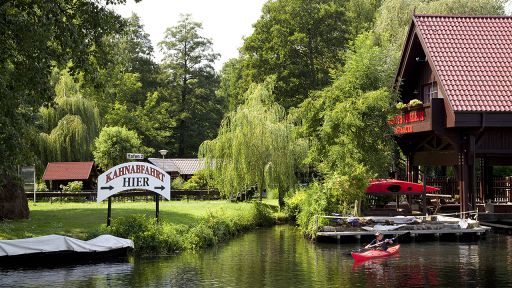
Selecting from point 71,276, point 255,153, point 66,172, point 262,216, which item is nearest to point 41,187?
point 66,172

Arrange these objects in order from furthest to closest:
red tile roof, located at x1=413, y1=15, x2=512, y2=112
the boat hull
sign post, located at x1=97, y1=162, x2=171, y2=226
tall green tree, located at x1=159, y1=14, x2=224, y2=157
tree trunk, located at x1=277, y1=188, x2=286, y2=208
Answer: tall green tree, located at x1=159, y1=14, x2=224, y2=157
tree trunk, located at x1=277, y1=188, x2=286, y2=208
red tile roof, located at x1=413, y1=15, x2=512, y2=112
sign post, located at x1=97, y1=162, x2=171, y2=226
the boat hull

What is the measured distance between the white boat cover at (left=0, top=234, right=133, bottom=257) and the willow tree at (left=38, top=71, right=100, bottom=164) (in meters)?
32.7

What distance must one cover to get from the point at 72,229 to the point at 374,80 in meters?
18.5

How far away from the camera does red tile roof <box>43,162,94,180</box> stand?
5409 cm

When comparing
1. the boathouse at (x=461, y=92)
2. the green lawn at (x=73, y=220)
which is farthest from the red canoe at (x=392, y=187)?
the green lawn at (x=73, y=220)

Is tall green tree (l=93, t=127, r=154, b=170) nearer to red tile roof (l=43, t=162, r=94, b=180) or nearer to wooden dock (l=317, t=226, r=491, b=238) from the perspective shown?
red tile roof (l=43, t=162, r=94, b=180)

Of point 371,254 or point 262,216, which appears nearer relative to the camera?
point 371,254

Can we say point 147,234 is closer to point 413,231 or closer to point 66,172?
point 413,231

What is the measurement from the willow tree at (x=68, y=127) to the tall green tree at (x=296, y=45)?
50.2ft

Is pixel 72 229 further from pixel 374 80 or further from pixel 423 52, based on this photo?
pixel 423 52

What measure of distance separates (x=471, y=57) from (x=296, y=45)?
26.4m

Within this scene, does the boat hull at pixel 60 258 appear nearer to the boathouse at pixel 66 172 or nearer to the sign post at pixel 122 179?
the sign post at pixel 122 179

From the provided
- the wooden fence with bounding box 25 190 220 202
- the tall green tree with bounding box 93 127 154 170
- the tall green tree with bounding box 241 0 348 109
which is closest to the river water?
the wooden fence with bounding box 25 190 220 202

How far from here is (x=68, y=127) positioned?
56.7 m
